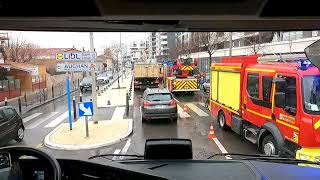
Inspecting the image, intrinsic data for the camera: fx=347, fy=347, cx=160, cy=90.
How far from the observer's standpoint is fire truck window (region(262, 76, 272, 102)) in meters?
8.95

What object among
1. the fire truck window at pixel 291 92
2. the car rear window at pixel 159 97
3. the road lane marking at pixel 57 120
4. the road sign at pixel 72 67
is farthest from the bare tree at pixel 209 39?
the fire truck window at pixel 291 92

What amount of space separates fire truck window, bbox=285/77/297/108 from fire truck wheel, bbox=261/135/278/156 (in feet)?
3.72

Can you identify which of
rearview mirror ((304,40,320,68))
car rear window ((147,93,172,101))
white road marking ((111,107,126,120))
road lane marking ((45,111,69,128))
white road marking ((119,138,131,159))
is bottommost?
road lane marking ((45,111,69,128))

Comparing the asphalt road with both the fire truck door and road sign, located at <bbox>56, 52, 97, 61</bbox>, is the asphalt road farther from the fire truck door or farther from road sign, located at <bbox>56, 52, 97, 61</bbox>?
road sign, located at <bbox>56, 52, 97, 61</bbox>

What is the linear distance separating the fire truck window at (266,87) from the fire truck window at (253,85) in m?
0.40

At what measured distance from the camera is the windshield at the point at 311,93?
24.5 feet

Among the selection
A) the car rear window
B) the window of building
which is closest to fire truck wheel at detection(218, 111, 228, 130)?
the car rear window

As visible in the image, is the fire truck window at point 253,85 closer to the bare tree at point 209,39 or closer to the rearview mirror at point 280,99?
the rearview mirror at point 280,99

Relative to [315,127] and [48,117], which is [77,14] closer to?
[315,127]

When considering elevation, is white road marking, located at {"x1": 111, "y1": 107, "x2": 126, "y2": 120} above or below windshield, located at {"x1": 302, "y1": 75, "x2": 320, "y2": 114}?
below

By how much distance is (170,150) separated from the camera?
4.30 metres

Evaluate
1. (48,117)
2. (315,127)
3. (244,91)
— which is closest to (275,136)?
(315,127)

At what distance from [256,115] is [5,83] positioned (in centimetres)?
2462

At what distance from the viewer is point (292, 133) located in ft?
25.5
